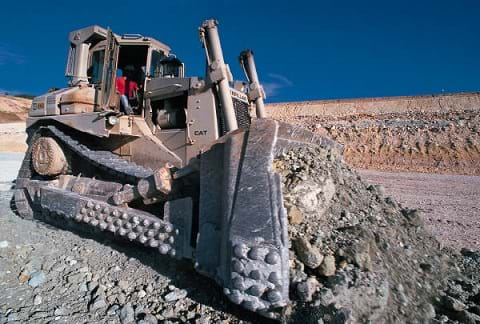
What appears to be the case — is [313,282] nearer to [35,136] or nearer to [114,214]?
[114,214]

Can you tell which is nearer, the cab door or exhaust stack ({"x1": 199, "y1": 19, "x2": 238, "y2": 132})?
exhaust stack ({"x1": 199, "y1": 19, "x2": 238, "y2": 132})

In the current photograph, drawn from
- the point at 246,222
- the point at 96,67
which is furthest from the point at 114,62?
the point at 246,222

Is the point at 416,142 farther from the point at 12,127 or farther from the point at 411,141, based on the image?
the point at 12,127

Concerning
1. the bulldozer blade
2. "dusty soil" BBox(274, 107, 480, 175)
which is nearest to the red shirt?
the bulldozer blade

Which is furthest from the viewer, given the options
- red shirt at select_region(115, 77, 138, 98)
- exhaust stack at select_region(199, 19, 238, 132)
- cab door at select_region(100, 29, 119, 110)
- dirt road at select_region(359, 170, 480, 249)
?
red shirt at select_region(115, 77, 138, 98)

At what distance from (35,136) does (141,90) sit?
1880 mm

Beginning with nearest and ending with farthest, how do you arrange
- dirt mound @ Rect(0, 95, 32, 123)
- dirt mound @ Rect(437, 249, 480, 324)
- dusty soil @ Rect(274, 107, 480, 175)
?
dirt mound @ Rect(437, 249, 480, 324) → dusty soil @ Rect(274, 107, 480, 175) → dirt mound @ Rect(0, 95, 32, 123)

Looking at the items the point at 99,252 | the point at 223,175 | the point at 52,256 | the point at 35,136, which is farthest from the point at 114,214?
the point at 35,136

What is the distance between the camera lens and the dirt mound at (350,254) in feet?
7.46

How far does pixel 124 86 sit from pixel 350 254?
4.43 m

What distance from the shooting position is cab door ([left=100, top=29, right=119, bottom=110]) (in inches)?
206

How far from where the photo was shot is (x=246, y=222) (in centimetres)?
254

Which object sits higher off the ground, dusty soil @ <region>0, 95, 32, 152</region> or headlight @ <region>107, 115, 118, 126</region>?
dusty soil @ <region>0, 95, 32, 152</region>

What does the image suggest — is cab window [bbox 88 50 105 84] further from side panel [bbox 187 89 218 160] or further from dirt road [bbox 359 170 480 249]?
dirt road [bbox 359 170 480 249]
